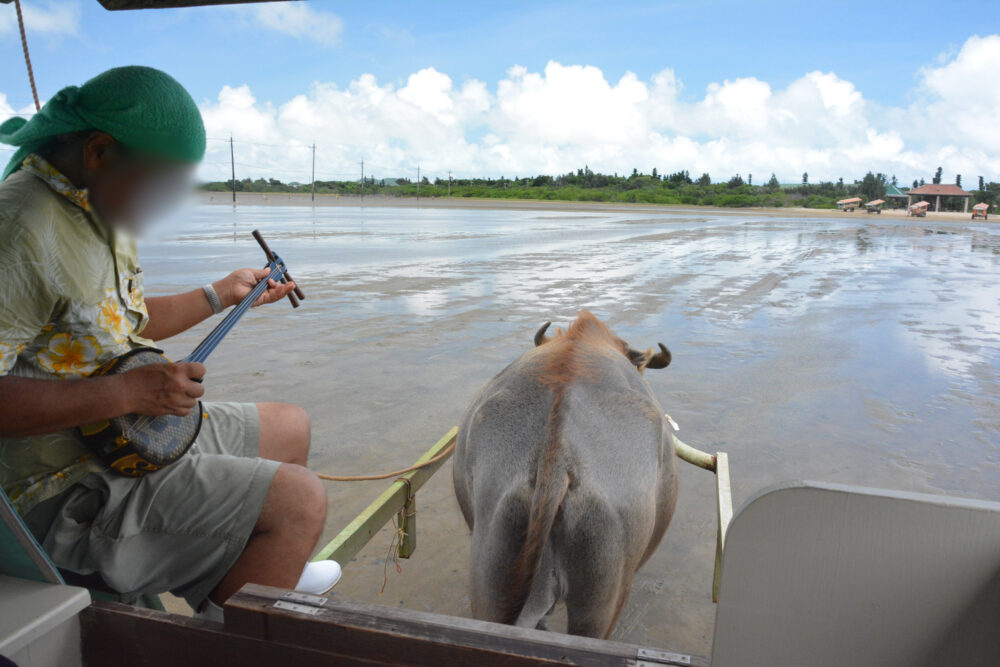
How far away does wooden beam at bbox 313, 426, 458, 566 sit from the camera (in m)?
2.43

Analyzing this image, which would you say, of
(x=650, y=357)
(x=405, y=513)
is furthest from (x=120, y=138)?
(x=650, y=357)

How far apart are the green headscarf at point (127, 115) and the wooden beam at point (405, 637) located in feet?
3.84

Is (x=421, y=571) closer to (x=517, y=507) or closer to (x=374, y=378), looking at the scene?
(x=517, y=507)

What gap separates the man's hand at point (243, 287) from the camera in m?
2.75

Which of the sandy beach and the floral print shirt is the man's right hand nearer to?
the floral print shirt

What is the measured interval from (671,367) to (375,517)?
15.4 feet

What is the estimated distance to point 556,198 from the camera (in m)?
72.0

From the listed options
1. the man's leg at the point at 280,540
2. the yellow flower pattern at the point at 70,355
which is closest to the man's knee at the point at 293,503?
the man's leg at the point at 280,540

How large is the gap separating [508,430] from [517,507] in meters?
0.31

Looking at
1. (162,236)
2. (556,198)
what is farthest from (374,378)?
(556,198)

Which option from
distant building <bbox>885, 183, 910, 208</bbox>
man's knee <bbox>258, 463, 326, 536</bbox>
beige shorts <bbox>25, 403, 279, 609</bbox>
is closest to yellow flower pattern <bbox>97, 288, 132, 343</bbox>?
beige shorts <bbox>25, 403, 279, 609</bbox>

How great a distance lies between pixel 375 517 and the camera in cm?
273

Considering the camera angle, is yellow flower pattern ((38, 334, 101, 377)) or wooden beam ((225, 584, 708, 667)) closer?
wooden beam ((225, 584, 708, 667))

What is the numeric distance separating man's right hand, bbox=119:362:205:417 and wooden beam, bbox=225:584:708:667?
0.55 meters
